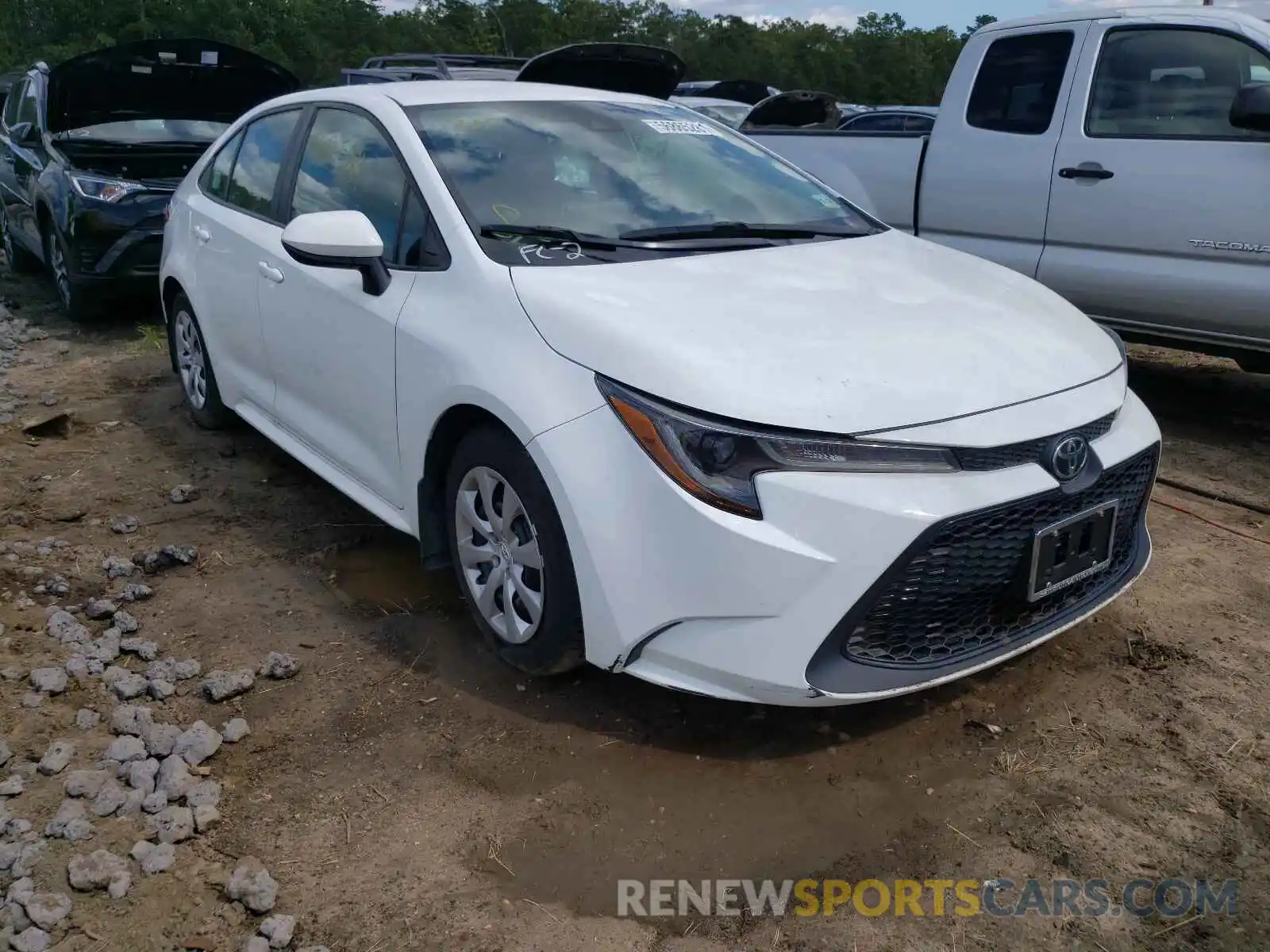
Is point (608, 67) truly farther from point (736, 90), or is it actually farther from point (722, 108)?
point (736, 90)

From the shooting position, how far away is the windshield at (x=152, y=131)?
8039 mm

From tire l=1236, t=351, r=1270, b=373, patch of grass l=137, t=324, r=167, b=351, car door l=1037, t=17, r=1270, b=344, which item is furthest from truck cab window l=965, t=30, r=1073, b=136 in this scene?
patch of grass l=137, t=324, r=167, b=351

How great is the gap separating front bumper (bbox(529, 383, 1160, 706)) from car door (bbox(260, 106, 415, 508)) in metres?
0.93

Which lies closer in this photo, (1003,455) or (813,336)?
(1003,455)

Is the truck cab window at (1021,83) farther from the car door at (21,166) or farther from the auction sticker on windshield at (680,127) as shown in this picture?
the car door at (21,166)

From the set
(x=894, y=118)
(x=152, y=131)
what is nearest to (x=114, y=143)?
(x=152, y=131)

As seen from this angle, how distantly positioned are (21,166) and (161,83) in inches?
57.3

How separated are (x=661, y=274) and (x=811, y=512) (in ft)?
3.05

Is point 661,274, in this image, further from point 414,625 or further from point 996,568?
point 414,625

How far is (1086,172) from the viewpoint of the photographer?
512cm

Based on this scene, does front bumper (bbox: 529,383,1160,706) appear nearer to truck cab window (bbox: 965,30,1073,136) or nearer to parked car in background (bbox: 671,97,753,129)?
truck cab window (bbox: 965,30,1073,136)

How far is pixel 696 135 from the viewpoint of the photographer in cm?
395

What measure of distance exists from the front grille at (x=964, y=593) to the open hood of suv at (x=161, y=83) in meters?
6.95

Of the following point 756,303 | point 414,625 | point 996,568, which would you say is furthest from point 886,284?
point 414,625
